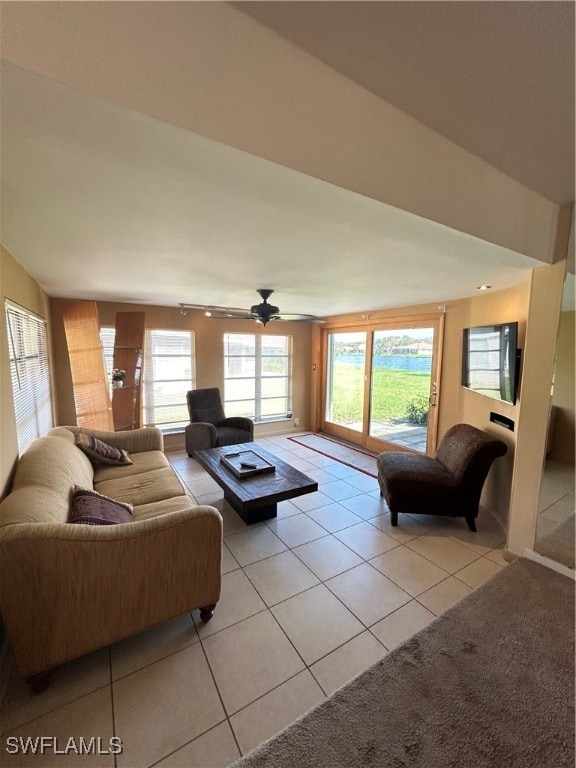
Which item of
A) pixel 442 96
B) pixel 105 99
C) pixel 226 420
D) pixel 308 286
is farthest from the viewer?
pixel 226 420

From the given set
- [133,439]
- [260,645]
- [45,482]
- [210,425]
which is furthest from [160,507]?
[210,425]

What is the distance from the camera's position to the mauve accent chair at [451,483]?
2.61 m

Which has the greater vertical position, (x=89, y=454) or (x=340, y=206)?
(x=340, y=206)

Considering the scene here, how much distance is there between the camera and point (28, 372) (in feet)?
8.26

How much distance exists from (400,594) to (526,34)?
2.69 meters

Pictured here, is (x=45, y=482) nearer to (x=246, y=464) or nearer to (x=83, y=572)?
(x=83, y=572)

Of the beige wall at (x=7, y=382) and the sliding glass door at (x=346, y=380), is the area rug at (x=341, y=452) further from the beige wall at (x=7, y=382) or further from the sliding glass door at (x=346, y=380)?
the beige wall at (x=7, y=382)

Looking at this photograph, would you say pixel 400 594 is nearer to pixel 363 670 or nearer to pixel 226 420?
pixel 363 670

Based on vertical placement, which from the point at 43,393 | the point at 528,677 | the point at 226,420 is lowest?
Result: the point at 528,677

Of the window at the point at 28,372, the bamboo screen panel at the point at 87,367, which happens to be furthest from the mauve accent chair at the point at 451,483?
the bamboo screen panel at the point at 87,367

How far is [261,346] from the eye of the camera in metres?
5.72

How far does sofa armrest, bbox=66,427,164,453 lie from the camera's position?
3260 mm

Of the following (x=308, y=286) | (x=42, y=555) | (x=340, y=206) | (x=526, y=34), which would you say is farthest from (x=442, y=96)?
(x=42, y=555)

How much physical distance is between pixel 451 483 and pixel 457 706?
1589 mm
